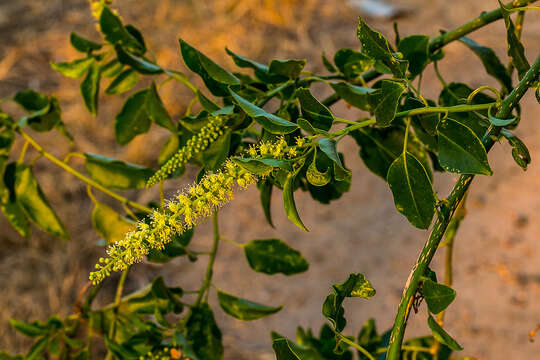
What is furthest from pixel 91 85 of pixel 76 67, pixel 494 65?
pixel 494 65

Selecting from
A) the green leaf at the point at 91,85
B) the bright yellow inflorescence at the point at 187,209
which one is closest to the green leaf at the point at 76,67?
the green leaf at the point at 91,85

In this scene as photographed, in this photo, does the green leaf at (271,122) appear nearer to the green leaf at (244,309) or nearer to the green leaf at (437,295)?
the green leaf at (437,295)

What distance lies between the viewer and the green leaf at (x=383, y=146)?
0.66 metres

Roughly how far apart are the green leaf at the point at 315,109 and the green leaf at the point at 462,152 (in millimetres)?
88

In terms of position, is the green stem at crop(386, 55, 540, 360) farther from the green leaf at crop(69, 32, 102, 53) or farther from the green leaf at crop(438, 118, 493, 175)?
the green leaf at crop(69, 32, 102, 53)

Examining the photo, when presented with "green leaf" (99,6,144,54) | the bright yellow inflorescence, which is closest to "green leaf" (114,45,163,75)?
"green leaf" (99,6,144,54)

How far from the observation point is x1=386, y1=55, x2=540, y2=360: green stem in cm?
43

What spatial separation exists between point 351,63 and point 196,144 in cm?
22

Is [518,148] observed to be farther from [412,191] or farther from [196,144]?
[196,144]

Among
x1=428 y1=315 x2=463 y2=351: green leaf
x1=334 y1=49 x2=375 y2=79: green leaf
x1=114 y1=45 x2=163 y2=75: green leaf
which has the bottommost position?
x1=428 y1=315 x2=463 y2=351: green leaf

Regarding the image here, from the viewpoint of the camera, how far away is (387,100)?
44 centimetres

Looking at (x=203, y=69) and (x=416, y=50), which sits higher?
(x=416, y=50)

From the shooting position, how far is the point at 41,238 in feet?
8.57

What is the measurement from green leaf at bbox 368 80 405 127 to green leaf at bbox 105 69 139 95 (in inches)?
16.1
